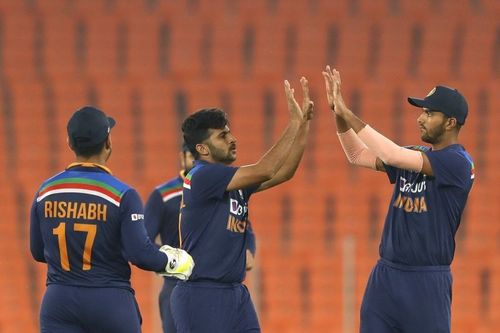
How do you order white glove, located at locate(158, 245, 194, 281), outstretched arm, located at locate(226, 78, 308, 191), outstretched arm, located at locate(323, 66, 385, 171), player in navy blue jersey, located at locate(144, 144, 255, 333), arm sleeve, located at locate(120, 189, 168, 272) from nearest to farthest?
arm sleeve, located at locate(120, 189, 168, 272)
white glove, located at locate(158, 245, 194, 281)
outstretched arm, located at locate(226, 78, 308, 191)
outstretched arm, located at locate(323, 66, 385, 171)
player in navy blue jersey, located at locate(144, 144, 255, 333)

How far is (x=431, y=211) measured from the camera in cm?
618

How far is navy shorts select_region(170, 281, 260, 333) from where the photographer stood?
238 inches

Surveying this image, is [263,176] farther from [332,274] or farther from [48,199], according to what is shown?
[332,274]

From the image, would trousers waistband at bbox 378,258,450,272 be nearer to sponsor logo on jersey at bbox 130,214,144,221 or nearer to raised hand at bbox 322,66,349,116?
raised hand at bbox 322,66,349,116

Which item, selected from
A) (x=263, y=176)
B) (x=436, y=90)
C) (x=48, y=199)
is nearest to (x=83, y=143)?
(x=48, y=199)

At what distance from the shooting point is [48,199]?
5797mm

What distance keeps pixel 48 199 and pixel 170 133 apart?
6911mm

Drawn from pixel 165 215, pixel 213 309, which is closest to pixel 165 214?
pixel 165 215

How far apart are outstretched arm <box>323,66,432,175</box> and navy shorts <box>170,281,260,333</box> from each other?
102cm

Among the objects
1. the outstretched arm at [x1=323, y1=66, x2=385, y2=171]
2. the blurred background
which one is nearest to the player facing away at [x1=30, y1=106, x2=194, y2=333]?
the outstretched arm at [x1=323, y1=66, x2=385, y2=171]

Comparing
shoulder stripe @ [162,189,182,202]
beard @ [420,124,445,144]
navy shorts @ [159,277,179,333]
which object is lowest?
navy shorts @ [159,277,179,333]

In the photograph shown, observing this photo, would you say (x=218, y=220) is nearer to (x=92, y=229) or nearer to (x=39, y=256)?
(x=92, y=229)

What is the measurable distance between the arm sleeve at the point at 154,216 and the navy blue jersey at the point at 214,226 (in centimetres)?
126

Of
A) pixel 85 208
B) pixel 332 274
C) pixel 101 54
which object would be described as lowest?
pixel 332 274
